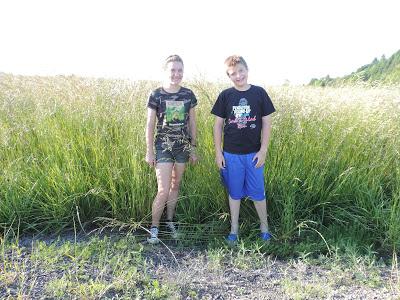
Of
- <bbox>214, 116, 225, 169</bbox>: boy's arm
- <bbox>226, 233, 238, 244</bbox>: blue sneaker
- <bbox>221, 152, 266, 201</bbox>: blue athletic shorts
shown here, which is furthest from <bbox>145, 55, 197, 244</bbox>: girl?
<bbox>226, 233, 238, 244</bbox>: blue sneaker

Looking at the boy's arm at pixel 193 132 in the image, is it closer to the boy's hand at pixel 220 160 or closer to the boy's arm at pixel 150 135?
the boy's hand at pixel 220 160

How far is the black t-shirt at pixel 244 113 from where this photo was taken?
344cm

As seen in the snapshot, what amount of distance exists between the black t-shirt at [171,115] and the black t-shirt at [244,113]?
0.28m

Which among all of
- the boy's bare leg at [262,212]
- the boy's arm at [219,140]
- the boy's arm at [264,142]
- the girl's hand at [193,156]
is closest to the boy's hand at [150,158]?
the girl's hand at [193,156]

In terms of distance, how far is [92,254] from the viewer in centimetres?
315

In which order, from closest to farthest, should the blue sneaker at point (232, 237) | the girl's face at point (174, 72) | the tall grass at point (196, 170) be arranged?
1. the girl's face at point (174, 72)
2. the blue sneaker at point (232, 237)
3. the tall grass at point (196, 170)

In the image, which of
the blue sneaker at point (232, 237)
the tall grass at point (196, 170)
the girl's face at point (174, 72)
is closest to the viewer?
the girl's face at point (174, 72)

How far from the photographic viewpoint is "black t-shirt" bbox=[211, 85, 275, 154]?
3.44 metres

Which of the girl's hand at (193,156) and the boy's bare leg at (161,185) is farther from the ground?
the girl's hand at (193,156)

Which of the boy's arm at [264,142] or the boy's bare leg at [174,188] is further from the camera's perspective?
the boy's bare leg at [174,188]

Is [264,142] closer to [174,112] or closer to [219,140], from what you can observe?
[219,140]

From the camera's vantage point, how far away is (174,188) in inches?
143

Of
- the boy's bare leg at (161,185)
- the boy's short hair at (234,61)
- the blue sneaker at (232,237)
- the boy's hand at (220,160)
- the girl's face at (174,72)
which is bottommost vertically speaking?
the blue sneaker at (232,237)

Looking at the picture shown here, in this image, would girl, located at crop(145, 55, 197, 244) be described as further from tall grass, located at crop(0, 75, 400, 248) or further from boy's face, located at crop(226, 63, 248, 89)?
boy's face, located at crop(226, 63, 248, 89)
